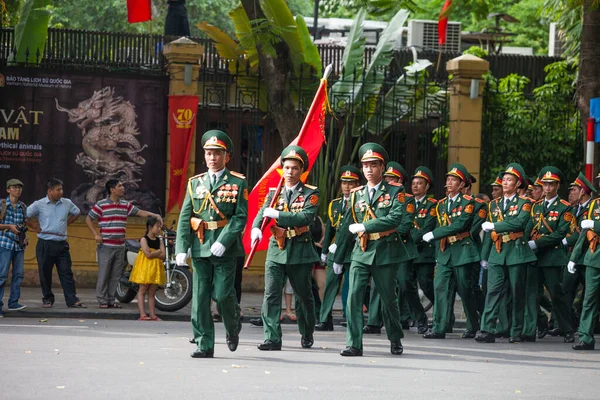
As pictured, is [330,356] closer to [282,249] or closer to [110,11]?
[282,249]

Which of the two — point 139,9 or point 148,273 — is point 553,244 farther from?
point 139,9

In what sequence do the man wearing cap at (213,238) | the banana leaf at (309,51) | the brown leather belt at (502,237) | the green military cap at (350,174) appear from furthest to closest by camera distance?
1. the banana leaf at (309,51)
2. the green military cap at (350,174)
3. the brown leather belt at (502,237)
4. the man wearing cap at (213,238)

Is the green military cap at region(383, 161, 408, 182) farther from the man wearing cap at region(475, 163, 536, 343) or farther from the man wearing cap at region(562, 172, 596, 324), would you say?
the man wearing cap at region(562, 172, 596, 324)

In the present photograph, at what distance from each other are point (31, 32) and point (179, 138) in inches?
109

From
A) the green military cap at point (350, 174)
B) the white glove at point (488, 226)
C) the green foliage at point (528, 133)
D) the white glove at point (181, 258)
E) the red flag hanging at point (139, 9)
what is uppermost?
the red flag hanging at point (139, 9)

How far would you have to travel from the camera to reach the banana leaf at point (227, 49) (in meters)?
18.5

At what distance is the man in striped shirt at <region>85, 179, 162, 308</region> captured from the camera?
1589 cm

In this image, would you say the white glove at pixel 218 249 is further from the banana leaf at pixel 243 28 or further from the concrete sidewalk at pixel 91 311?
the banana leaf at pixel 243 28

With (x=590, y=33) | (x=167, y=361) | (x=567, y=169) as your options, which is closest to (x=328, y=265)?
(x=167, y=361)

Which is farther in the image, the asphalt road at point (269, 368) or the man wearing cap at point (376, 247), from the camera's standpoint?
the man wearing cap at point (376, 247)

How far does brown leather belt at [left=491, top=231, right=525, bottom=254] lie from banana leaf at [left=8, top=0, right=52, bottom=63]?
7.95 metres

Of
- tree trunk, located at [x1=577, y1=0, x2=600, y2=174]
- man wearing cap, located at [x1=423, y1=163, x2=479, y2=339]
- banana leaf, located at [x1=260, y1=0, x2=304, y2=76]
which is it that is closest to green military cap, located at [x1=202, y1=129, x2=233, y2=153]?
man wearing cap, located at [x1=423, y1=163, x2=479, y2=339]

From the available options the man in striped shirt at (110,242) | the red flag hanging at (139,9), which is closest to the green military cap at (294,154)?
the man in striped shirt at (110,242)

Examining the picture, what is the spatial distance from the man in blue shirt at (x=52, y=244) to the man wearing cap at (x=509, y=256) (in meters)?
5.47
